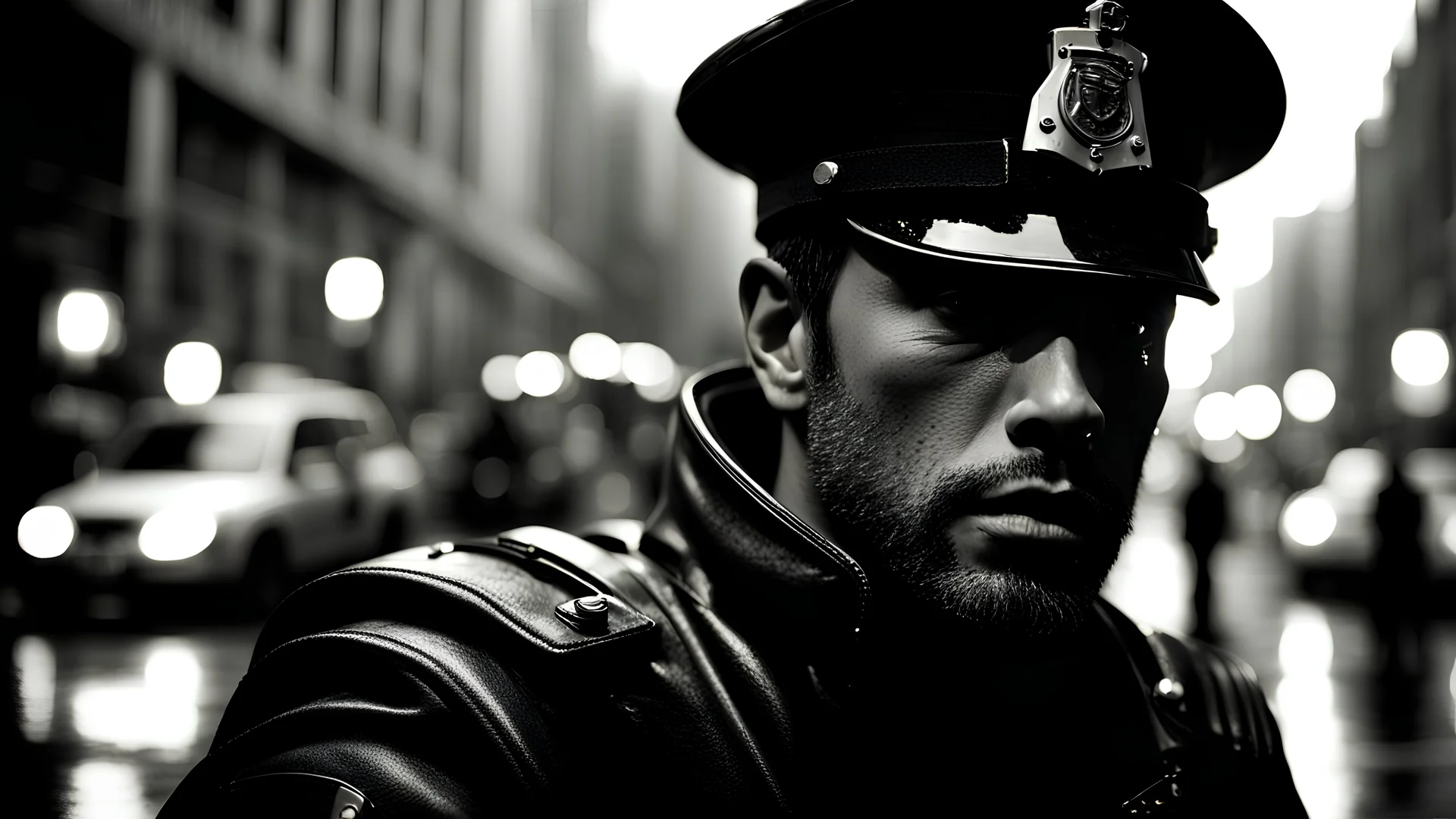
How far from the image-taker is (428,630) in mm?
1534

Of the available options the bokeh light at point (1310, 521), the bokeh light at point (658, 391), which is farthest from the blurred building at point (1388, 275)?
the bokeh light at point (658, 391)

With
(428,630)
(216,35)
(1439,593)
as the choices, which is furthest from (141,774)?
(216,35)

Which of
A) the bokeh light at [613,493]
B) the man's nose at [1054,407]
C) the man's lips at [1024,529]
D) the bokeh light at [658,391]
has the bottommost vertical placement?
the bokeh light at [613,493]

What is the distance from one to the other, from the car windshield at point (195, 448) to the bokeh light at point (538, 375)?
801 inches

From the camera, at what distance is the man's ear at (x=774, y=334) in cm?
180

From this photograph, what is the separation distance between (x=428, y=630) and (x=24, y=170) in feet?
64.1

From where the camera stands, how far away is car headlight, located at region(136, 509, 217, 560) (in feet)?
33.3

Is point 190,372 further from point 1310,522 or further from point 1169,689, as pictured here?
point 1169,689

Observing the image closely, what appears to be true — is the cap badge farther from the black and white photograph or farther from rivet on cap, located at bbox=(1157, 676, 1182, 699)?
rivet on cap, located at bbox=(1157, 676, 1182, 699)

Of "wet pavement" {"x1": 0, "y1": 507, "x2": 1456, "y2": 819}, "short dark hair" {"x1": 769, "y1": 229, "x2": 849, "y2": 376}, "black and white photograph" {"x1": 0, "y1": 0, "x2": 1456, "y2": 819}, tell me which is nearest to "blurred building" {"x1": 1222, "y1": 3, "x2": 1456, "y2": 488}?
"wet pavement" {"x1": 0, "y1": 507, "x2": 1456, "y2": 819}

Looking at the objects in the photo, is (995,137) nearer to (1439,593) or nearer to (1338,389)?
(1439,593)

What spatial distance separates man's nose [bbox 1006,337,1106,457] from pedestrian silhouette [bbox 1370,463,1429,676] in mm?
9981

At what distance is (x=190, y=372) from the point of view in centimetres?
2075

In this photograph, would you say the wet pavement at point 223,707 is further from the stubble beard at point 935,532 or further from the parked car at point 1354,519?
the stubble beard at point 935,532
